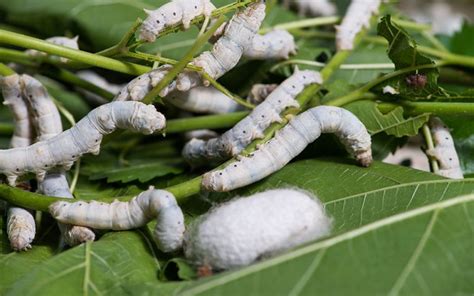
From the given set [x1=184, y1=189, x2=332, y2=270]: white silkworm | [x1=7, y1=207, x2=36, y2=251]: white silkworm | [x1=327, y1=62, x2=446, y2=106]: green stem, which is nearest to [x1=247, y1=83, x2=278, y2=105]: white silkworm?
[x1=327, y1=62, x2=446, y2=106]: green stem

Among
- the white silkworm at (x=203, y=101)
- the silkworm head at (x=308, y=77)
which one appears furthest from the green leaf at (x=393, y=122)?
the white silkworm at (x=203, y=101)

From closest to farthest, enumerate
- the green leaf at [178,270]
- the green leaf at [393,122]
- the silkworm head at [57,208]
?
the green leaf at [178,270] < the silkworm head at [57,208] < the green leaf at [393,122]

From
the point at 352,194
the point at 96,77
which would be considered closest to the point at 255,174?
the point at 352,194

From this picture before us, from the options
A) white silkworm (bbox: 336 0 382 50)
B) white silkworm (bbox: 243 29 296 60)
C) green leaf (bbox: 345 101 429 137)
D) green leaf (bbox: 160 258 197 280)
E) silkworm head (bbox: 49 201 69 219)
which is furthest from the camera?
white silkworm (bbox: 336 0 382 50)

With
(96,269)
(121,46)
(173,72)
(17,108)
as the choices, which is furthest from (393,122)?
(17,108)

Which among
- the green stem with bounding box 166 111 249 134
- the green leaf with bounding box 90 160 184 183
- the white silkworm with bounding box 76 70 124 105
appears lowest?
the green leaf with bounding box 90 160 184 183

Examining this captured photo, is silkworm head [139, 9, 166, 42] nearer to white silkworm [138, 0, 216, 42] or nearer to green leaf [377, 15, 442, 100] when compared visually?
white silkworm [138, 0, 216, 42]

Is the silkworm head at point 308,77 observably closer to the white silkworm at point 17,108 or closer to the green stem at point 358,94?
the green stem at point 358,94
